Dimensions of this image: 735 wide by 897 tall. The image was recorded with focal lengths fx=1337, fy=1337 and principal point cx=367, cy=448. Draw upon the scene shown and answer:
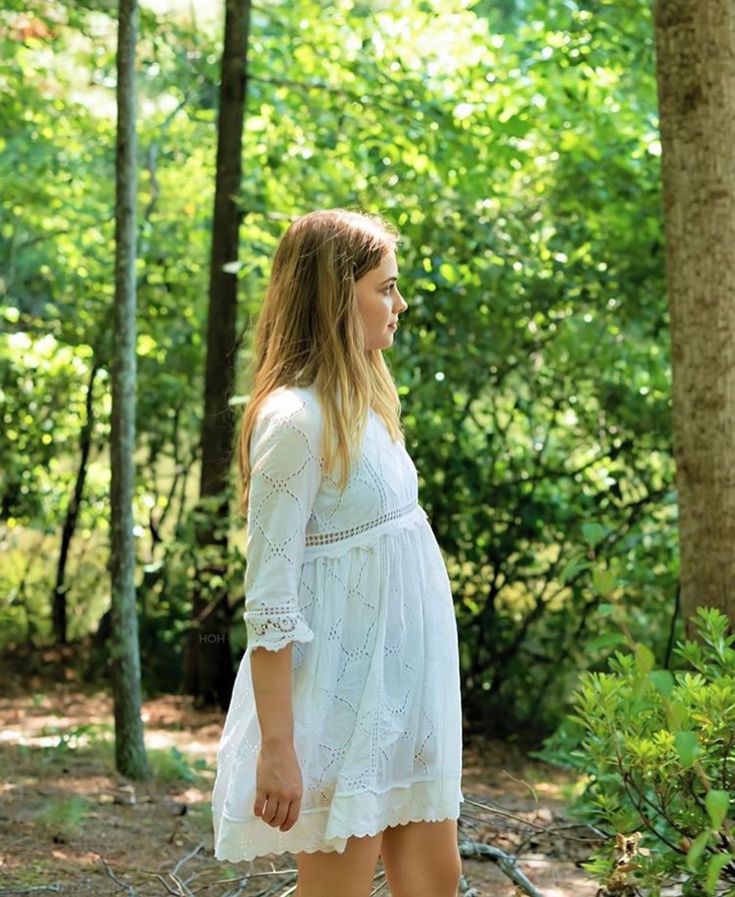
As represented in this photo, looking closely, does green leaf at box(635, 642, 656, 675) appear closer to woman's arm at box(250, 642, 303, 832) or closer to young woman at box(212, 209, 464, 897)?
young woman at box(212, 209, 464, 897)

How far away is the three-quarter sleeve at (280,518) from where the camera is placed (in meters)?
2.31

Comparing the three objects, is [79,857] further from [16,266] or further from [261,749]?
[16,266]

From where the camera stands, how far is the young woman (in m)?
2.32

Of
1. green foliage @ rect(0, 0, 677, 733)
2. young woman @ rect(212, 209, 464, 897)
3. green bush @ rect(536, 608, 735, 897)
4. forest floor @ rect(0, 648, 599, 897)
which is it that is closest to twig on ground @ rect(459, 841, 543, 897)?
forest floor @ rect(0, 648, 599, 897)

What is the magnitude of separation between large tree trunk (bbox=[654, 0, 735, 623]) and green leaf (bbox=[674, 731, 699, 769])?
1.39 meters

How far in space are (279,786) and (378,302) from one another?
91 cm

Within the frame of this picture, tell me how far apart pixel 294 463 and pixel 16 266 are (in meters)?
6.61

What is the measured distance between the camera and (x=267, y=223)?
23.1ft

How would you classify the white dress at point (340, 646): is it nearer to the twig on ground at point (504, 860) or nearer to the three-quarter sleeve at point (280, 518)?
the three-quarter sleeve at point (280, 518)

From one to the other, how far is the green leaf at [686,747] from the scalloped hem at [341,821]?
42 cm

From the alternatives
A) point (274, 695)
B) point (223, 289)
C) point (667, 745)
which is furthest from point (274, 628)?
point (223, 289)

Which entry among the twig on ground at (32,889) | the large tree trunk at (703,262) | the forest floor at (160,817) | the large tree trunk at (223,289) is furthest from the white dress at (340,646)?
the large tree trunk at (223,289)

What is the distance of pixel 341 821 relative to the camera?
91.0 inches

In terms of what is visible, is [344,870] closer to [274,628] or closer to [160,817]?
[274,628]
